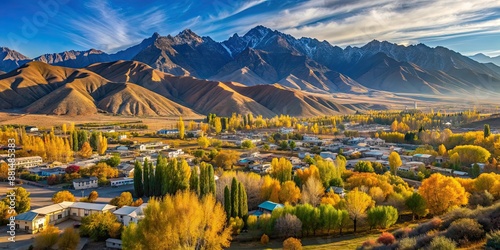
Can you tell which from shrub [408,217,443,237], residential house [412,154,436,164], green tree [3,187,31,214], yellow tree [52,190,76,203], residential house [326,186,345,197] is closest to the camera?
shrub [408,217,443,237]

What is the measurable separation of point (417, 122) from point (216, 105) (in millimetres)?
97188

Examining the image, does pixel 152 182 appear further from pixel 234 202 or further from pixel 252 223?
pixel 252 223

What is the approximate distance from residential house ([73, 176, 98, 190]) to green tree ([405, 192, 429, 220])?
37.0 meters

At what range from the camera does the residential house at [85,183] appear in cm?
4591

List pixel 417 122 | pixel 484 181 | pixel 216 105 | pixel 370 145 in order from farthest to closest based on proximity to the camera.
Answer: pixel 216 105 < pixel 417 122 < pixel 370 145 < pixel 484 181

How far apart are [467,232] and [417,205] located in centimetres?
1610

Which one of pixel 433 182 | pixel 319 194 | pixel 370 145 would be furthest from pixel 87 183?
pixel 370 145

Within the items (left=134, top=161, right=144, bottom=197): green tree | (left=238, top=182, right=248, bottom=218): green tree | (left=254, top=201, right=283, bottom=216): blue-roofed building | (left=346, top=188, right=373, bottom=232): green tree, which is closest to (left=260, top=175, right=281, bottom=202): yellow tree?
(left=254, top=201, right=283, bottom=216): blue-roofed building

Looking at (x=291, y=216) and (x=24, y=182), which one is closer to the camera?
(x=291, y=216)

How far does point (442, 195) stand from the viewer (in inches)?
1254

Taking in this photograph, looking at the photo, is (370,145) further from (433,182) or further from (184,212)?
(184,212)

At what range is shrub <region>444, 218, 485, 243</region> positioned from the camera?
54.3 ft

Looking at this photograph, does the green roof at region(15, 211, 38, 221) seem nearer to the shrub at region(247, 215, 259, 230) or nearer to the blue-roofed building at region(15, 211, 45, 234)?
the blue-roofed building at region(15, 211, 45, 234)

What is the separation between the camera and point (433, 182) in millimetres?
32938
